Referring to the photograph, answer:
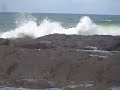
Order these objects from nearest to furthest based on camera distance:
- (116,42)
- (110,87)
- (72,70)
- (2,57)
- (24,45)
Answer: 1. (110,87)
2. (72,70)
3. (2,57)
4. (24,45)
5. (116,42)

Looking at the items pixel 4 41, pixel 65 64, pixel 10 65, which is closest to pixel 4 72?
pixel 10 65

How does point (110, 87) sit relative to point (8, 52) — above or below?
below

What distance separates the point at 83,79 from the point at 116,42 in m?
3.98

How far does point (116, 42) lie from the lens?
11.0m

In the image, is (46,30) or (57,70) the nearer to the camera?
(57,70)

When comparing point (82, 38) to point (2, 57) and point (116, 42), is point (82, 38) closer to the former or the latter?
point (116, 42)

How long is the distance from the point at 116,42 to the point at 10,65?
14.0 ft

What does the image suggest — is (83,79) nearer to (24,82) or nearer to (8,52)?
(24,82)

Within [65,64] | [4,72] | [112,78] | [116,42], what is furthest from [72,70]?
[116,42]

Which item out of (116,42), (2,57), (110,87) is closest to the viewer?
(110,87)

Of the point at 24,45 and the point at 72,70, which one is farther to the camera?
the point at 24,45

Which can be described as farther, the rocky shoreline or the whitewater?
the whitewater

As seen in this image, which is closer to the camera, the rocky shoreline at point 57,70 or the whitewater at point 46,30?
the rocky shoreline at point 57,70

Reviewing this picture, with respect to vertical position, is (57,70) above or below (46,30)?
above
